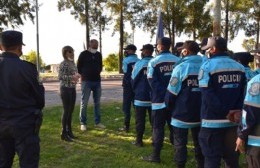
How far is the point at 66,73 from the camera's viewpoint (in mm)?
8188

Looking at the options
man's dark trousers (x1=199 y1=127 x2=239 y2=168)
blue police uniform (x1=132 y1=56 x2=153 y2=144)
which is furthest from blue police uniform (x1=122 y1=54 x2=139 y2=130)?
man's dark trousers (x1=199 y1=127 x2=239 y2=168)

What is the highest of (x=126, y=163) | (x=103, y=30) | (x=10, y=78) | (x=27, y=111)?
(x=103, y=30)

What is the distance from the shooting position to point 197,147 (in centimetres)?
634

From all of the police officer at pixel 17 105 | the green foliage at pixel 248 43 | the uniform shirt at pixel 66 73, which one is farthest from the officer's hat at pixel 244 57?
the green foliage at pixel 248 43

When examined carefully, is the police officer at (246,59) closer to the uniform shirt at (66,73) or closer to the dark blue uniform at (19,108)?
the uniform shirt at (66,73)

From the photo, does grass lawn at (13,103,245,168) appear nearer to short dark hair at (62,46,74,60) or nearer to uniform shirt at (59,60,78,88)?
uniform shirt at (59,60,78,88)

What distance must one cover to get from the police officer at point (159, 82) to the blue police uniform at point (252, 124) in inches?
102

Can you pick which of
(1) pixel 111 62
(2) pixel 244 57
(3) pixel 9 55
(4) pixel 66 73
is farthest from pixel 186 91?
(1) pixel 111 62

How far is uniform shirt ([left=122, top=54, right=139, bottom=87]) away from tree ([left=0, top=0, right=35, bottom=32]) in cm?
2469

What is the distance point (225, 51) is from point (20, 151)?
9.59ft

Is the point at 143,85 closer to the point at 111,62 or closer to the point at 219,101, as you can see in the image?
the point at 219,101

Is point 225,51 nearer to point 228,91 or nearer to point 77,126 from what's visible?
point 228,91

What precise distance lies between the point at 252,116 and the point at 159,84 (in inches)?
110

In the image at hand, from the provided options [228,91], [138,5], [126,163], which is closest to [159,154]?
[126,163]
